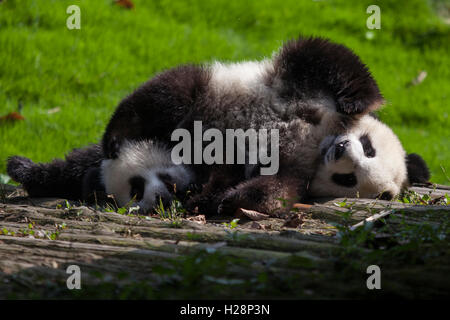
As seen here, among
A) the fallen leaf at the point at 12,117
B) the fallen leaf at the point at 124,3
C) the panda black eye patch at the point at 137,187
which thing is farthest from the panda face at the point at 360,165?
the fallen leaf at the point at 124,3

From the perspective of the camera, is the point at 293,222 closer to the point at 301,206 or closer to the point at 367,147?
the point at 301,206

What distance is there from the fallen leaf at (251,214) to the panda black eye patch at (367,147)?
2.66 ft

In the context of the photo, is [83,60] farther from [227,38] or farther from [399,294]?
[399,294]

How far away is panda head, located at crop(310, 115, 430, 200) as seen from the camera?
10.9ft

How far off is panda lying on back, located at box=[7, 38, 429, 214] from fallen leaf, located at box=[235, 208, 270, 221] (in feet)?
0.84

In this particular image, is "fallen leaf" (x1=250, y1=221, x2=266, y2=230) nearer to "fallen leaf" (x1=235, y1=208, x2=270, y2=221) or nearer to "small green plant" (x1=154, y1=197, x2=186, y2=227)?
"fallen leaf" (x1=235, y1=208, x2=270, y2=221)

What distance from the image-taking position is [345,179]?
3393 millimetres

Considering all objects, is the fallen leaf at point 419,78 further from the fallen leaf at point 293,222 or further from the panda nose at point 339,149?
the fallen leaf at point 293,222

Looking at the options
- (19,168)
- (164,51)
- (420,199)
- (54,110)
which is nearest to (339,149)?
(420,199)

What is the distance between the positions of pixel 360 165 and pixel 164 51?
11.9 ft

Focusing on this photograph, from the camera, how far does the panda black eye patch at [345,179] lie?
338 centimetres

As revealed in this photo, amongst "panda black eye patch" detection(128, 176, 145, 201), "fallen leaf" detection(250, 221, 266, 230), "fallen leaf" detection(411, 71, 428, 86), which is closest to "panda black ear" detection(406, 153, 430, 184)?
"fallen leaf" detection(250, 221, 266, 230)
